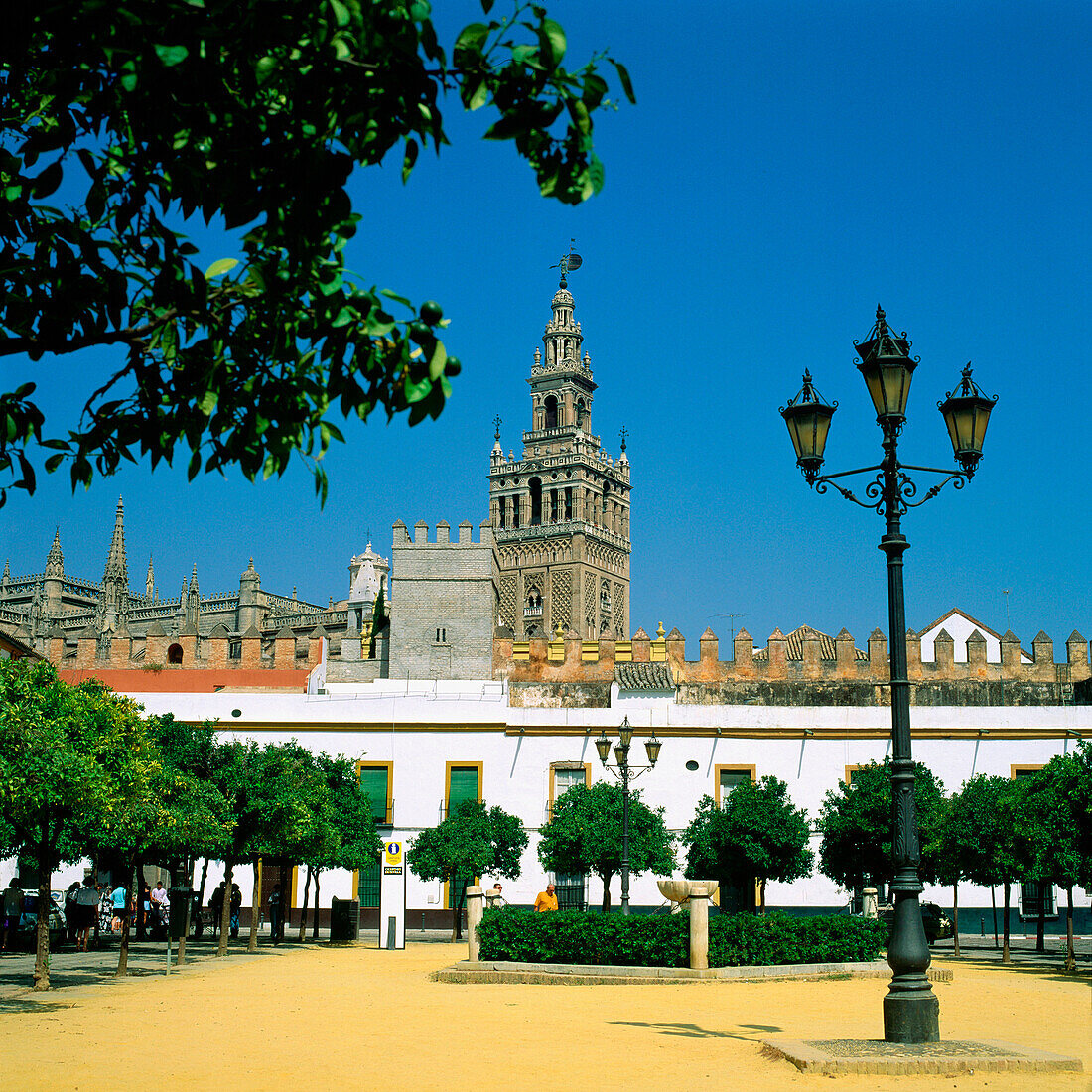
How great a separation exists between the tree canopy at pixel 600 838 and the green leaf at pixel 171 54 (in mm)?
22923

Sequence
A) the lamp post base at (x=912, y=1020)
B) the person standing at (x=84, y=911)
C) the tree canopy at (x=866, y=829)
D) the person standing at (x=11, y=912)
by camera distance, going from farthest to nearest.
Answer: the tree canopy at (x=866, y=829) → the person standing at (x=84, y=911) → the person standing at (x=11, y=912) → the lamp post base at (x=912, y=1020)

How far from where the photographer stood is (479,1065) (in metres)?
8.55

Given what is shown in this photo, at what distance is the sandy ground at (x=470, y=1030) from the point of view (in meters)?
7.99

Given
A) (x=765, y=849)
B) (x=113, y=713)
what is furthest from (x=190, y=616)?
(x=113, y=713)

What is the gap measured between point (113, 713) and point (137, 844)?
7.44 feet

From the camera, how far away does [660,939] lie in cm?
1584

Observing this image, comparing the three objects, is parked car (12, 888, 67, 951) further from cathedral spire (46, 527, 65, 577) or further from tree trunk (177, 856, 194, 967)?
cathedral spire (46, 527, 65, 577)

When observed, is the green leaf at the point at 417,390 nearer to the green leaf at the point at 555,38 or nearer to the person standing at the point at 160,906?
the green leaf at the point at 555,38

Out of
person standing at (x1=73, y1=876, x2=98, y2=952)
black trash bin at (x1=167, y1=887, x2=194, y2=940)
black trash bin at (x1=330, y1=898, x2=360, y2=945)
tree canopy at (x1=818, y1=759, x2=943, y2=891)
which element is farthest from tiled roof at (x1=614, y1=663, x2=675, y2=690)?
black trash bin at (x1=167, y1=887, x2=194, y2=940)

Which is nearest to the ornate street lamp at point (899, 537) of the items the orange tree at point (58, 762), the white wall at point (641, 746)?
the orange tree at point (58, 762)

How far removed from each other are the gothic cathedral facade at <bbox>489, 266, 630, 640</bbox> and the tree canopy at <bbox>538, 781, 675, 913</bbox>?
2336 inches

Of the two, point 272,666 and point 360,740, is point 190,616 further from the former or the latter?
point 360,740

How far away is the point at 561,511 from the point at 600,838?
64.9 meters

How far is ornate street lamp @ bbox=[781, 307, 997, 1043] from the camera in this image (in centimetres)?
842
